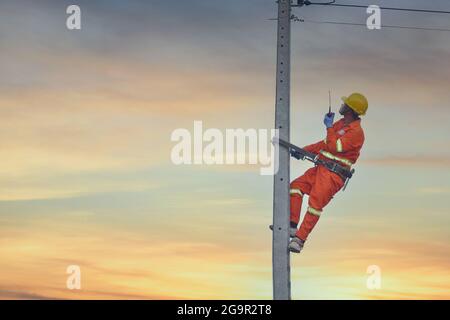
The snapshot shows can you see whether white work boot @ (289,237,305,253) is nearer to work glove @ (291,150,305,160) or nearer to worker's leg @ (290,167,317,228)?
worker's leg @ (290,167,317,228)

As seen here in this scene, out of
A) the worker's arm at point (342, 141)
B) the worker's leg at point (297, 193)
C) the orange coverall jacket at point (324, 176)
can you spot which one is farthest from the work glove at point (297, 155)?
the worker's arm at point (342, 141)

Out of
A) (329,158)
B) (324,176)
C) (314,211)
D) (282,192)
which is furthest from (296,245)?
(329,158)

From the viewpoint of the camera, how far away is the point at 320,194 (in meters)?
16.4

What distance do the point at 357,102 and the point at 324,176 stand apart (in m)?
1.60

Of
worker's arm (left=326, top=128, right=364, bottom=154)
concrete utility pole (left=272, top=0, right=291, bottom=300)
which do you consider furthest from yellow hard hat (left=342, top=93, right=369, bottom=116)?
concrete utility pole (left=272, top=0, right=291, bottom=300)

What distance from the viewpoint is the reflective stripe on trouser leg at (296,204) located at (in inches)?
645

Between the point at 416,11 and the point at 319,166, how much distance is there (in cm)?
426

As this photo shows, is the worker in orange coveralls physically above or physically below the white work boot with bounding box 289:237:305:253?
above

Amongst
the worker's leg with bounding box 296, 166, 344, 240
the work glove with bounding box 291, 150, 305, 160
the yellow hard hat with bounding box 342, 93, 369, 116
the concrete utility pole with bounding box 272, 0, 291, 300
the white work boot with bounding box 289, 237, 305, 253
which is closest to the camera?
the concrete utility pole with bounding box 272, 0, 291, 300

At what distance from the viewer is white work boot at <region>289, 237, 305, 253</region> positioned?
15.8 metres
